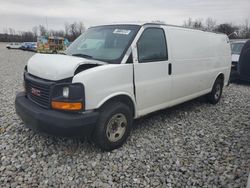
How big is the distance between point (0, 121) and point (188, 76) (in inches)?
162

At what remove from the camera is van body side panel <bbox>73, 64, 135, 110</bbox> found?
3072 millimetres

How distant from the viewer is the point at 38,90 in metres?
3.39

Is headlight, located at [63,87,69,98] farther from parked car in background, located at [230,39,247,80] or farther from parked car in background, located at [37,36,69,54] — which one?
parked car in background, located at [37,36,69,54]

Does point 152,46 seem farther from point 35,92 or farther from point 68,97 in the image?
point 35,92

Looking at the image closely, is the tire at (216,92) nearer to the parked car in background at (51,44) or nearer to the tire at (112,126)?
the tire at (112,126)

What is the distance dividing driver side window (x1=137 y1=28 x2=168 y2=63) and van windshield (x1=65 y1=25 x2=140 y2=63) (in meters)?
0.21

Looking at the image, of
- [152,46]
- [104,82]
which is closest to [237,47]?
[152,46]

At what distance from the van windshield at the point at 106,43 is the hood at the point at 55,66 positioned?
0.36 meters

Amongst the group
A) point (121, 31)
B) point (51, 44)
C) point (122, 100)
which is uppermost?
point (51, 44)

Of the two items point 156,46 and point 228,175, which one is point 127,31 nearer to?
point 156,46

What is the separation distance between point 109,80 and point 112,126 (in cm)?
78

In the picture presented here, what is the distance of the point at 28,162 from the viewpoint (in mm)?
3291

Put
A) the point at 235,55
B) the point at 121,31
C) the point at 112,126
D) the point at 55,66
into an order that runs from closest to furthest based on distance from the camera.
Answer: the point at 55,66 → the point at 112,126 → the point at 121,31 → the point at 235,55

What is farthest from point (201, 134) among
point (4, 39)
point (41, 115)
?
point (4, 39)
